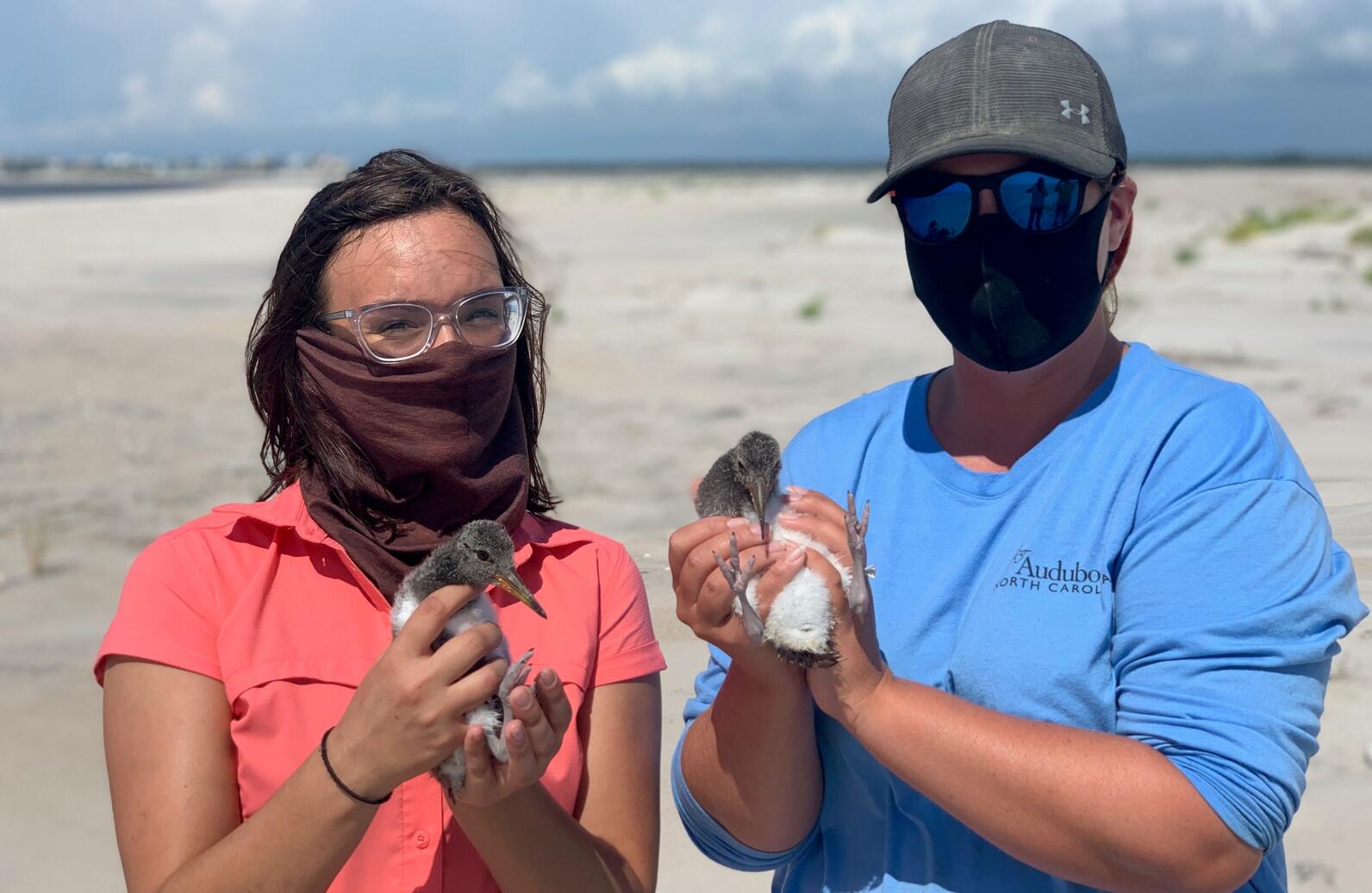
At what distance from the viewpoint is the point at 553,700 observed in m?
2.55

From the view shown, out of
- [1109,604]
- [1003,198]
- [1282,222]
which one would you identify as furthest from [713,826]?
[1282,222]

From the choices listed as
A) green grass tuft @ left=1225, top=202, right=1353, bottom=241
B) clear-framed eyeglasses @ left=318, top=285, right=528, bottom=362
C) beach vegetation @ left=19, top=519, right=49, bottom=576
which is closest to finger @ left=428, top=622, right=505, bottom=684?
clear-framed eyeglasses @ left=318, top=285, right=528, bottom=362

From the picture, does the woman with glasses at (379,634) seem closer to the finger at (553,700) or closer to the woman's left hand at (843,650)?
the finger at (553,700)

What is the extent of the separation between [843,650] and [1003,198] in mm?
1113

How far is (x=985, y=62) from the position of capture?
2.78 metres

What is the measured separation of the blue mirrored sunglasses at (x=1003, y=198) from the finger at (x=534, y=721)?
1.45 m

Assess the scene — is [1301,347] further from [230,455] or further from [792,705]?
[792,705]

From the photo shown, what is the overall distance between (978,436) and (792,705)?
0.78 meters

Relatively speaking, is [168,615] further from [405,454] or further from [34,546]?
[34,546]

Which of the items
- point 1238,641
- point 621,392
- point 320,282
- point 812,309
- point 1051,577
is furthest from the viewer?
point 812,309

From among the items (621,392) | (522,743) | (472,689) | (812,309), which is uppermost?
(472,689)

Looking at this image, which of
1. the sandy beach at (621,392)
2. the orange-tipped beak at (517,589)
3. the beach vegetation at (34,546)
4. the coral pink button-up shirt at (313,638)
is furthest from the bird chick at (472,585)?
the beach vegetation at (34,546)

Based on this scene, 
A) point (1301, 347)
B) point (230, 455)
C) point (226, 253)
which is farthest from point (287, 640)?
point (226, 253)

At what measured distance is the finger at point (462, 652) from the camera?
244cm
